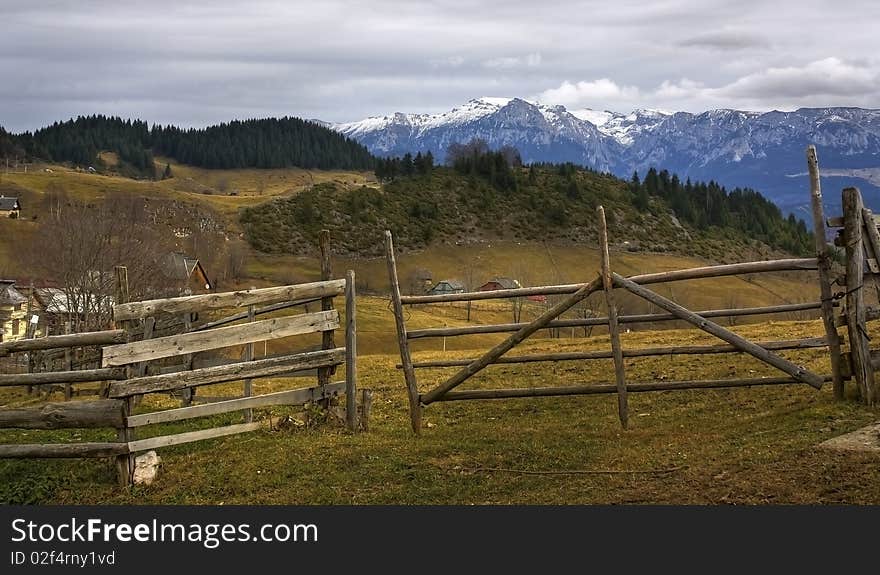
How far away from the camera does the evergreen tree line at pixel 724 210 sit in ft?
572

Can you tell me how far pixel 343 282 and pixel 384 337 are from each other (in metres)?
55.8

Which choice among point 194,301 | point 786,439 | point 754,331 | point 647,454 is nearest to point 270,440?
point 194,301

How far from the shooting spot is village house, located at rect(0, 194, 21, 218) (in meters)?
133

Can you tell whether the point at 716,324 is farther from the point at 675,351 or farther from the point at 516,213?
the point at 516,213

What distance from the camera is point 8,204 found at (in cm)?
13488

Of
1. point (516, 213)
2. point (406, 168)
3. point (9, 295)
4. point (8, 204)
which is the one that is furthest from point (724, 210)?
point (9, 295)

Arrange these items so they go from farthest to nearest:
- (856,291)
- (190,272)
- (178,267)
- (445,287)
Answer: (445,287), (190,272), (178,267), (856,291)

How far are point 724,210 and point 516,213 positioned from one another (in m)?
51.9

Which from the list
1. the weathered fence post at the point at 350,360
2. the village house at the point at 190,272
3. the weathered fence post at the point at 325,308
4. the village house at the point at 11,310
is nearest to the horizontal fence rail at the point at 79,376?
the weathered fence post at the point at 325,308

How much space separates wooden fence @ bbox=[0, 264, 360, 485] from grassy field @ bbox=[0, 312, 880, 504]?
415mm

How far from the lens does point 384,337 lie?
68000mm

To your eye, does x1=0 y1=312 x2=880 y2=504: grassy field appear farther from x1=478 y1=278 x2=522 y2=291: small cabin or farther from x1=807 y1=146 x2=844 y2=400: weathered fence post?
x1=478 y1=278 x2=522 y2=291: small cabin

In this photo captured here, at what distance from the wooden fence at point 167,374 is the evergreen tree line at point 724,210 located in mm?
164276

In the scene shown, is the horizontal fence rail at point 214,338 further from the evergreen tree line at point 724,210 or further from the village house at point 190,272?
the evergreen tree line at point 724,210
